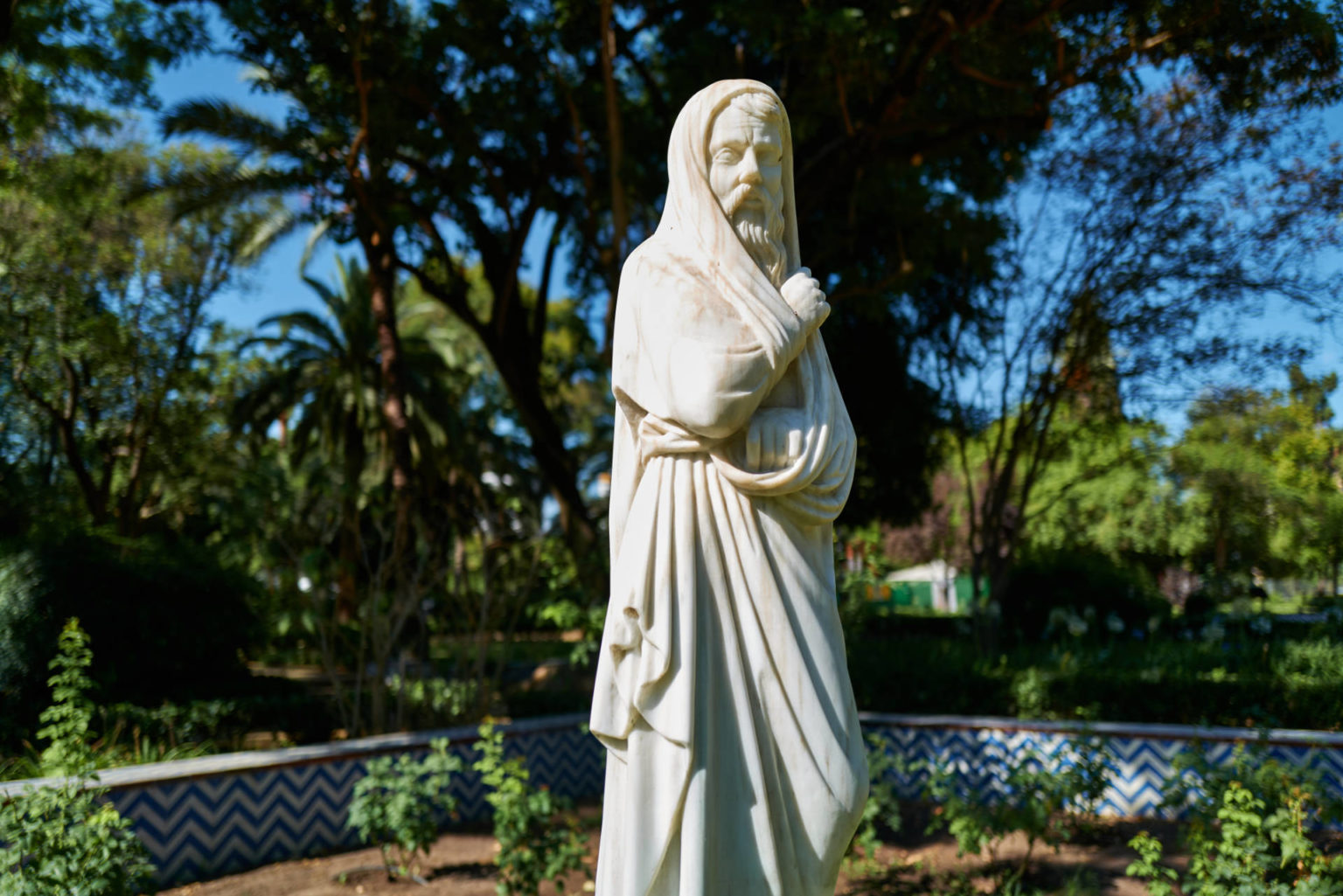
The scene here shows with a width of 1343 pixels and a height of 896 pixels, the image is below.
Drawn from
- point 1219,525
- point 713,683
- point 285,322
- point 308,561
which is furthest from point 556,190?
point 1219,525

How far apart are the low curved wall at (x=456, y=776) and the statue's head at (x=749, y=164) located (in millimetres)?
4365

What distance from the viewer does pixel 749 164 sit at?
8.57 ft

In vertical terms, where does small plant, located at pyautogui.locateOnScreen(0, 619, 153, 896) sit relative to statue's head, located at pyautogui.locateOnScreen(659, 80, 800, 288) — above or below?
below

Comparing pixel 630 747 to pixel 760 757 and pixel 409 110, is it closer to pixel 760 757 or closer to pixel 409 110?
pixel 760 757

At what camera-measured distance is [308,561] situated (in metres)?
9.20

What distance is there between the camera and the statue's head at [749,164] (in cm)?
263

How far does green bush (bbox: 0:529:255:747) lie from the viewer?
797cm

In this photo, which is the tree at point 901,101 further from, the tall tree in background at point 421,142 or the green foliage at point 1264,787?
the green foliage at point 1264,787

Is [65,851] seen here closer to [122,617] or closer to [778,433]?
[778,433]

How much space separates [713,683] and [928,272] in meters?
9.56

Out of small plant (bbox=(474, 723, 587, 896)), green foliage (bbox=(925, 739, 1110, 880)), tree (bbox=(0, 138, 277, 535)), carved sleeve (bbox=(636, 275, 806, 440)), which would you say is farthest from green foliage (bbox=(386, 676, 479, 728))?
tree (bbox=(0, 138, 277, 535))

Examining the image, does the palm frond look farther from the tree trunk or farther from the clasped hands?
the clasped hands

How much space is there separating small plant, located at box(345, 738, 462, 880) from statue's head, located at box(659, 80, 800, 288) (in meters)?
4.40

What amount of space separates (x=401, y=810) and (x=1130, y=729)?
5.08 meters
